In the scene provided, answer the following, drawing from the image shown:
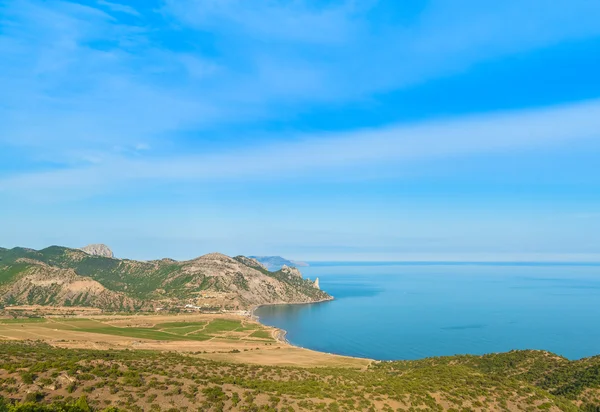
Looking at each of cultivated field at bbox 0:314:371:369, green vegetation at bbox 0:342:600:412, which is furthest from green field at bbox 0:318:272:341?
green vegetation at bbox 0:342:600:412

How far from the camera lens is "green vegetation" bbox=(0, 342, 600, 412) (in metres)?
34.7

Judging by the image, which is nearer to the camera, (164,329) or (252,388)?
(252,388)

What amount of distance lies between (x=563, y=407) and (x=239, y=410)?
37232mm

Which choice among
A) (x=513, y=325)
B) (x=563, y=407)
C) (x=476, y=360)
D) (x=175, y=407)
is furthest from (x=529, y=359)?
(x=513, y=325)

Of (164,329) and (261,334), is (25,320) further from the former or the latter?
(261,334)

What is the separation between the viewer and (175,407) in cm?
3472

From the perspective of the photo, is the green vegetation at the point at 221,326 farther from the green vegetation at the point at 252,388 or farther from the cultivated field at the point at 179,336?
the green vegetation at the point at 252,388

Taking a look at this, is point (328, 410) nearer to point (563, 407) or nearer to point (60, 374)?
point (60, 374)

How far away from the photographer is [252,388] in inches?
1662

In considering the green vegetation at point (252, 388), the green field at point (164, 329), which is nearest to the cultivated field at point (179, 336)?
the green field at point (164, 329)

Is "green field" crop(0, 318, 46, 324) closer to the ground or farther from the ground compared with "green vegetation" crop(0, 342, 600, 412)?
closer to the ground

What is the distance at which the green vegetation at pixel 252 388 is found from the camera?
34.7m

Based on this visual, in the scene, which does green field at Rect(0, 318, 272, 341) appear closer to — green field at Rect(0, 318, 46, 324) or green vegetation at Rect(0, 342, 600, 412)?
green field at Rect(0, 318, 46, 324)

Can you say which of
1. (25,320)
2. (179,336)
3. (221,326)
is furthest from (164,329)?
(25,320)
